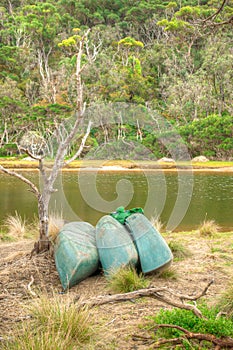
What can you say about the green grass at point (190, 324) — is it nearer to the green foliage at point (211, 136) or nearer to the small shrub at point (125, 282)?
the small shrub at point (125, 282)

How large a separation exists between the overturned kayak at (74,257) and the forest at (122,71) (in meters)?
29.7

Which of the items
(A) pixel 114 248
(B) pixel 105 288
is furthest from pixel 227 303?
(A) pixel 114 248

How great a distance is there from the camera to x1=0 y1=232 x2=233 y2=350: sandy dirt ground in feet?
10.3

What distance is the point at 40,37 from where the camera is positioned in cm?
6919

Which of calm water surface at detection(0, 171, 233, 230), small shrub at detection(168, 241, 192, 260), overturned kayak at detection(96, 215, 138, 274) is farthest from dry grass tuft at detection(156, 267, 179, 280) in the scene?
calm water surface at detection(0, 171, 233, 230)

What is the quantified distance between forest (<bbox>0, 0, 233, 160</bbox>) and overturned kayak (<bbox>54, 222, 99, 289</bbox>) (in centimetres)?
2968

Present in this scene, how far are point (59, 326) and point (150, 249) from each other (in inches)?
73.5

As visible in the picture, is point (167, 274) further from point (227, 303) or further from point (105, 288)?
point (227, 303)

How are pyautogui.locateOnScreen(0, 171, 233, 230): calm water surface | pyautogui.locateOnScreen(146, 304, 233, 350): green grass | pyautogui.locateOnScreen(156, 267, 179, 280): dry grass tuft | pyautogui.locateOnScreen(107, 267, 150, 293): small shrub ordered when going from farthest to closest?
pyautogui.locateOnScreen(0, 171, 233, 230): calm water surface, pyautogui.locateOnScreen(156, 267, 179, 280): dry grass tuft, pyautogui.locateOnScreen(107, 267, 150, 293): small shrub, pyautogui.locateOnScreen(146, 304, 233, 350): green grass

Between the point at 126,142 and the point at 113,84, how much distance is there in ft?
49.8

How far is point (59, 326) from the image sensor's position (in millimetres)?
2873

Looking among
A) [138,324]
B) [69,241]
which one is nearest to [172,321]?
[138,324]

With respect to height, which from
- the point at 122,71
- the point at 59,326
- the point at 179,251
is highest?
the point at 122,71

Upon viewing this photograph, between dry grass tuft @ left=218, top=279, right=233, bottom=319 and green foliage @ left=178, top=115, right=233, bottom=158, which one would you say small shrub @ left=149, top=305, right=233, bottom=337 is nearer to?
dry grass tuft @ left=218, top=279, right=233, bottom=319
